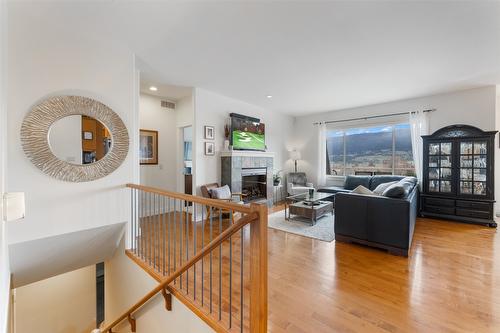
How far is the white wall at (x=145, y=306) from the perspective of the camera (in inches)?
81.1

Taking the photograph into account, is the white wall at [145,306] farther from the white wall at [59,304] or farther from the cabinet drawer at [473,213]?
the cabinet drawer at [473,213]

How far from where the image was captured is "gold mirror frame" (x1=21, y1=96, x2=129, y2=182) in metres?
2.26

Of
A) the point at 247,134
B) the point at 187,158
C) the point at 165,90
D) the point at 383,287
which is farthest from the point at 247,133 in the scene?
the point at 383,287

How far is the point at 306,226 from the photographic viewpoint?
422 centimetres

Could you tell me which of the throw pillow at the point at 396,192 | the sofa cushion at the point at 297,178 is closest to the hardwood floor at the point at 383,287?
the throw pillow at the point at 396,192

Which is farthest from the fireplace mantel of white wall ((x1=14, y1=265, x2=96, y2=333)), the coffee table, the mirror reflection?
white wall ((x1=14, y1=265, x2=96, y2=333))

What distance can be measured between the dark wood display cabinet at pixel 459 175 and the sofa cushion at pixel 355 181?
1.16 meters

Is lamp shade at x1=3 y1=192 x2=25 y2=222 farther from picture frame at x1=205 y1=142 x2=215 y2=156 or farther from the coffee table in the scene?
the coffee table

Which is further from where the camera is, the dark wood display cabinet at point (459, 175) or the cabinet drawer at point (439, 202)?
the cabinet drawer at point (439, 202)

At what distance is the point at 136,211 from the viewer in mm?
2904

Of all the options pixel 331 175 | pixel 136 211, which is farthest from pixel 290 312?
pixel 331 175

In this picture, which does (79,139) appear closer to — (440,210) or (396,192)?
(396,192)

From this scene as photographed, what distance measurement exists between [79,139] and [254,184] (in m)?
4.05

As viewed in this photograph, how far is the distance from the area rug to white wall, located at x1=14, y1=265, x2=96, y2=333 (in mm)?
3915
